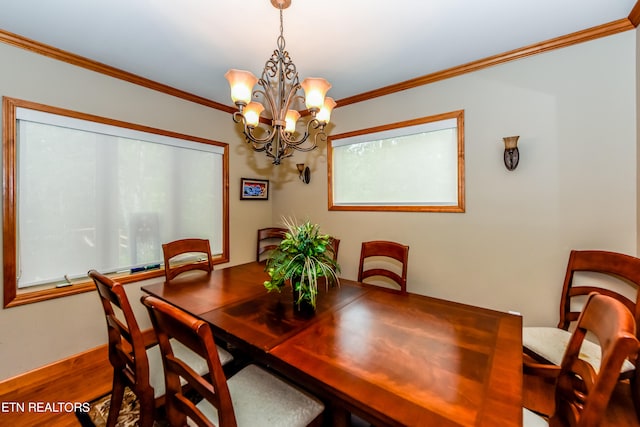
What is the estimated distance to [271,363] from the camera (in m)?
1.04

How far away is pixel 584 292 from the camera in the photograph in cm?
176

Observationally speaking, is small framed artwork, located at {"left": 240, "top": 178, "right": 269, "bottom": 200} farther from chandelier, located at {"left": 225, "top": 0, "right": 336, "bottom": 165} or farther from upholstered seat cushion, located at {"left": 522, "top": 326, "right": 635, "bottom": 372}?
upholstered seat cushion, located at {"left": 522, "top": 326, "right": 635, "bottom": 372}

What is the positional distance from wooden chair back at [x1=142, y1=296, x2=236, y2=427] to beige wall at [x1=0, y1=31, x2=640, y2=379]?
1.75 m

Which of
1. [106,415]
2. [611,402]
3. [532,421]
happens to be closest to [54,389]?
[106,415]

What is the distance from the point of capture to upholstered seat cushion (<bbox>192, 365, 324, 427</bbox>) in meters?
1.05

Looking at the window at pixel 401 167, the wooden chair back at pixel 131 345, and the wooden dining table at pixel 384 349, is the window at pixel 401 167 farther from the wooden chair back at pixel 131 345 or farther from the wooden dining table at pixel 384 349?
the wooden chair back at pixel 131 345

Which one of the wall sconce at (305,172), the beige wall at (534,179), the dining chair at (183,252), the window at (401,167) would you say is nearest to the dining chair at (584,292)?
the beige wall at (534,179)

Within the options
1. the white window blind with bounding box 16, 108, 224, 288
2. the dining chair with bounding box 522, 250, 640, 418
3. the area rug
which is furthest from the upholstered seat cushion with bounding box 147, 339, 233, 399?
the dining chair with bounding box 522, 250, 640, 418

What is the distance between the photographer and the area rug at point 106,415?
1.58 meters

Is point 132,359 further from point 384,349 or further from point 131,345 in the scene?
point 384,349

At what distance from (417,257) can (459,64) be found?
175 cm

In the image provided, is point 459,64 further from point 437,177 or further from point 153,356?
point 153,356

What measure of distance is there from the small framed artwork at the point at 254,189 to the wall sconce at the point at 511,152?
272cm

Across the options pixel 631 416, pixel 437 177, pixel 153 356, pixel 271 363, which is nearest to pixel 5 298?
pixel 153 356
